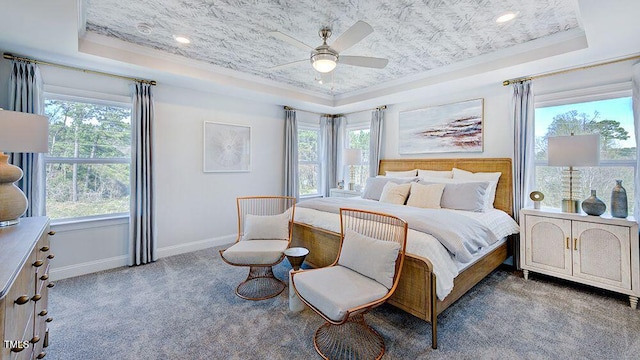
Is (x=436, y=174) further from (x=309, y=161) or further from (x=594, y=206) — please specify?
(x=309, y=161)

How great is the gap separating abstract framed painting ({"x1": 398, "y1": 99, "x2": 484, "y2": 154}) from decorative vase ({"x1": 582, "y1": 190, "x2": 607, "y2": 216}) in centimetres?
141

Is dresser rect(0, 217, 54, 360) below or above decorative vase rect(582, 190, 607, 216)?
below

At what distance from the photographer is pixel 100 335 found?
7.04 feet

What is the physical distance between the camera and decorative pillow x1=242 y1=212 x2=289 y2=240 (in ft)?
10.2

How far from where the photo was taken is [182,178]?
411cm

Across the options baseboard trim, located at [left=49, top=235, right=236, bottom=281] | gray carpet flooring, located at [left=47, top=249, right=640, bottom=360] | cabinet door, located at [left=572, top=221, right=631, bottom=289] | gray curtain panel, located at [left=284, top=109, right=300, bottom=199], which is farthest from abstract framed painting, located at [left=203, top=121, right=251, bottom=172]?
cabinet door, located at [left=572, top=221, right=631, bottom=289]

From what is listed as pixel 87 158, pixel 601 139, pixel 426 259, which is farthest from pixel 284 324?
pixel 601 139

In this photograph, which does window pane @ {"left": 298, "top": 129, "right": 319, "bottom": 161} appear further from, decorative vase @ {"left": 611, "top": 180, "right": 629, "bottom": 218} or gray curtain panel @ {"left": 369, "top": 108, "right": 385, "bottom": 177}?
decorative vase @ {"left": 611, "top": 180, "right": 629, "bottom": 218}

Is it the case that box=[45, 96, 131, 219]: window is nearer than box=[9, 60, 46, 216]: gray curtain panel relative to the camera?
No

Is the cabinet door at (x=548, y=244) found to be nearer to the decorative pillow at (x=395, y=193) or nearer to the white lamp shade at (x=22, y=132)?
the decorative pillow at (x=395, y=193)

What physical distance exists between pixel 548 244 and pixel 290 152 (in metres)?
4.03

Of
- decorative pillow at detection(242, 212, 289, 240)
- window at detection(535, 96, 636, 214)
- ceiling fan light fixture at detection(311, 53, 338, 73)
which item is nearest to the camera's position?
ceiling fan light fixture at detection(311, 53, 338, 73)

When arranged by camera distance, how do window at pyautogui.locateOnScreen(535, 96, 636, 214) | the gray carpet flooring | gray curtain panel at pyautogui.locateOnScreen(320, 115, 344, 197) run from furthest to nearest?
1. gray curtain panel at pyautogui.locateOnScreen(320, 115, 344, 197)
2. window at pyautogui.locateOnScreen(535, 96, 636, 214)
3. the gray carpet flooring

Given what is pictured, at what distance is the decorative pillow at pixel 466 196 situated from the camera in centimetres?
328
